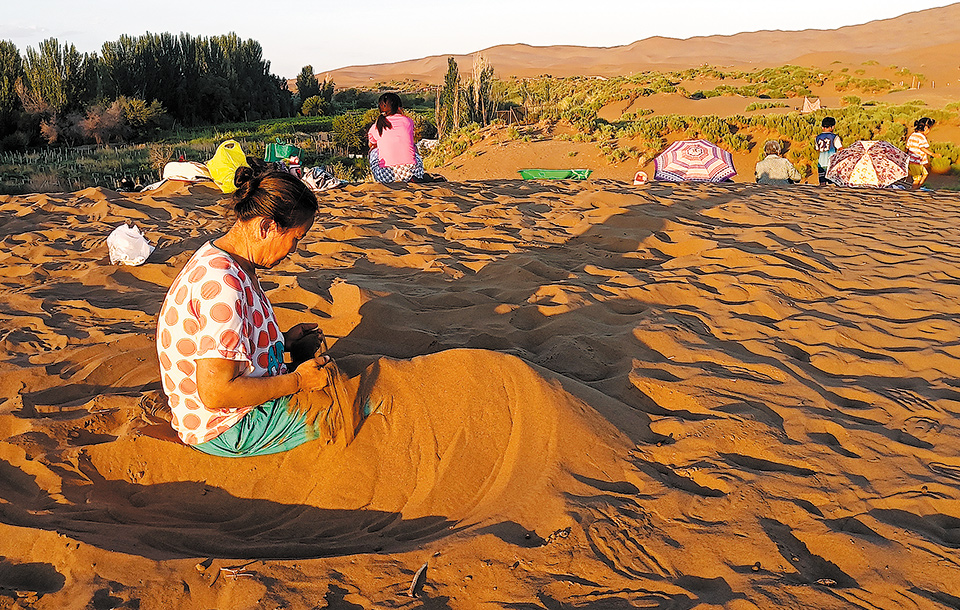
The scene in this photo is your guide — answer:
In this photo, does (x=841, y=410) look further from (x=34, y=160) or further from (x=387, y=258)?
(x=34, y=160)

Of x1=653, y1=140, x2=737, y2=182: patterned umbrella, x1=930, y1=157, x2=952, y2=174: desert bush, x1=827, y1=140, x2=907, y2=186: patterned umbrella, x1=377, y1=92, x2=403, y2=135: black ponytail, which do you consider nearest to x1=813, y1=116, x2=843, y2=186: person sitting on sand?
x1=827, y1=140, x2=907, y2=186: patterned umbrella

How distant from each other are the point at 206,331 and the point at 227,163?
6.55 meters

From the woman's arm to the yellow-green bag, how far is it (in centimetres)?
628

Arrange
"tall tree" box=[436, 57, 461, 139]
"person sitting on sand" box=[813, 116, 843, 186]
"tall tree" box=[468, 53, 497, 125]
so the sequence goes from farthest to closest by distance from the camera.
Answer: "tall tree" box=[468, 53, 497, 125] < "tall tree" box=[436, 57, 461, 139] < "person sitting on sand" box=[813, 116, 843, 186]

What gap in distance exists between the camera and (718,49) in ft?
340

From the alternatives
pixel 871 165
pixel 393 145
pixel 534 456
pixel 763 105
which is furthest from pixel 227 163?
pixel 763 105

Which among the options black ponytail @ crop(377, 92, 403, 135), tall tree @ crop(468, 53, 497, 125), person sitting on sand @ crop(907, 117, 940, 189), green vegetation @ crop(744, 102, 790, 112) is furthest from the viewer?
green vegetation @ crop(744, 102, 790, 112)

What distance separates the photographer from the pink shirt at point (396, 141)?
8.55 m

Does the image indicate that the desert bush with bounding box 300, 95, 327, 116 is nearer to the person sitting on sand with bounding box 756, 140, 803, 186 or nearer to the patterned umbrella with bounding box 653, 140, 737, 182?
the patterned umbrella with bounding box 653, 140, 737, 182

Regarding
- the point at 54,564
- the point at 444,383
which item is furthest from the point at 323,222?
the point at 54,564

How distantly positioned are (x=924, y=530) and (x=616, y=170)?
12.7 meters

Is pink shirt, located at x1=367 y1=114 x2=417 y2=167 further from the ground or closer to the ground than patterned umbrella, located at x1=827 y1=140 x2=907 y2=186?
further from the ground

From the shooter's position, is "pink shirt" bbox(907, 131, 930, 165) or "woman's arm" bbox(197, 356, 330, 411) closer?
"woman's arm" bbox(197, 356, 330, 411)

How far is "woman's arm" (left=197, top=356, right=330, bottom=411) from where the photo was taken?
86.2 inches
